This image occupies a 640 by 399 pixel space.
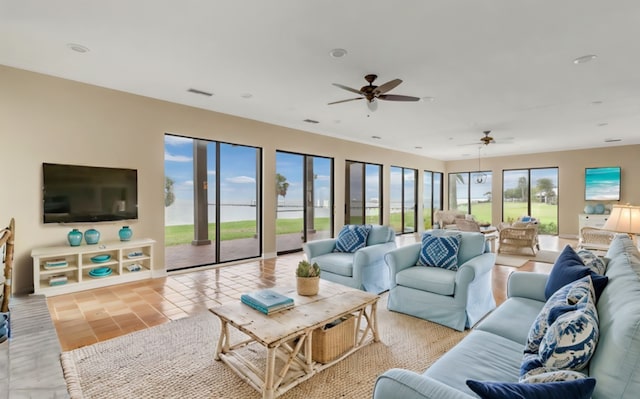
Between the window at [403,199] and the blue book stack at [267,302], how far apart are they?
791 cm

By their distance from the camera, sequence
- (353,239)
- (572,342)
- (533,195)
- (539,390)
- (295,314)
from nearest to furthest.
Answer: (539,390) < (572,342) < (295,314) < (353,239) < (533,195)

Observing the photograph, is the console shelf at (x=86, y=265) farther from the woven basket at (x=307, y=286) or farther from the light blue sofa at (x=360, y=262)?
the woven basket at (x=307, y=286)

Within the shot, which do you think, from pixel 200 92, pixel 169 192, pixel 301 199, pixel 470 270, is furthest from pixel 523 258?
pixel 169 192

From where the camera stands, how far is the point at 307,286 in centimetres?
263

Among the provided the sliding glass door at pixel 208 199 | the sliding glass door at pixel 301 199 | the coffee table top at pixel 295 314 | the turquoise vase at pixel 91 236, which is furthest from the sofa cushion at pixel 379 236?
the turquoise vase at pixel 91 236

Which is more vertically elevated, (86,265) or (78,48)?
(78,48)

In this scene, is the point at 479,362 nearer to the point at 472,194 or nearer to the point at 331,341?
the point at 331,341

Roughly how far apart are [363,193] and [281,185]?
A: 2.87 m

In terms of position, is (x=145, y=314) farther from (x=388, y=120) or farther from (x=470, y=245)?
(x=388, y=120)

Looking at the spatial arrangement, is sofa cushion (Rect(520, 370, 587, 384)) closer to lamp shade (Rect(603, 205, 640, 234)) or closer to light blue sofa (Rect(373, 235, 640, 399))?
light blue sofa (Rect(373, 235, 640, 399))

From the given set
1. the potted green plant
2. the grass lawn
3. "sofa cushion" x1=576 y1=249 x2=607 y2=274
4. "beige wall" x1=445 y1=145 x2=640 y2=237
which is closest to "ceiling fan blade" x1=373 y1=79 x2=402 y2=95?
the potted green plant

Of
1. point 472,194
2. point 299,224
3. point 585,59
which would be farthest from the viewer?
point 472,194

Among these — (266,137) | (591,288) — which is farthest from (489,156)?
(591,288)

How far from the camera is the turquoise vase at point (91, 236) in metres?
4.25
